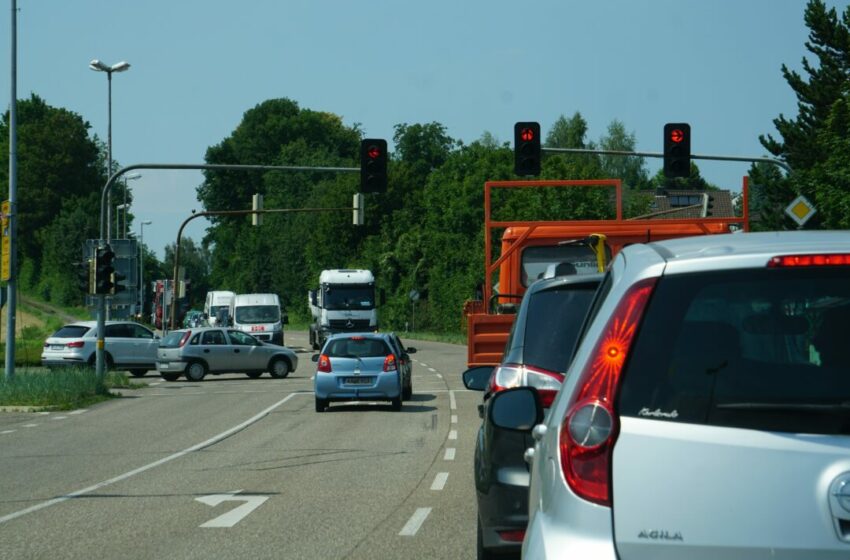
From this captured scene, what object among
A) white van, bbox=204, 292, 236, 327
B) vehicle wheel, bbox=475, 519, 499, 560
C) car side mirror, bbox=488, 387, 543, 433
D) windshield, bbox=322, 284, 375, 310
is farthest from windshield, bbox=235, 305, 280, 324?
car side mirror, bbox=488, 387, 543, 433

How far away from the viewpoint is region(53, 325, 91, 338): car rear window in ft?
139

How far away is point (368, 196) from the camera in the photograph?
10950 cm

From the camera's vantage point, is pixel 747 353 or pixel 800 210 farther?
pixel 800 210

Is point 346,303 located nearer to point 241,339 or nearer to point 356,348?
point 241,339

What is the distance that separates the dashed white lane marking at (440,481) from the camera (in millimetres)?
13734

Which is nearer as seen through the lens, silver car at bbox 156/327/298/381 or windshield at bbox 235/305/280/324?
silver car at bbox 156/327/298/381

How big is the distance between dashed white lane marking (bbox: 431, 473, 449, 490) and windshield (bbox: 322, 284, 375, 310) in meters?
41.3

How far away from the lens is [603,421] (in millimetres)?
3670

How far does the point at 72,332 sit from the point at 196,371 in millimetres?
4633

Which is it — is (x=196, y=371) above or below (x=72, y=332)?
below

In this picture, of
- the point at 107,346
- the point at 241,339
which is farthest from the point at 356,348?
the point at 107,346

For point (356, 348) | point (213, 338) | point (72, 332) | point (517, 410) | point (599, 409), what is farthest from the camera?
point (72, 332)

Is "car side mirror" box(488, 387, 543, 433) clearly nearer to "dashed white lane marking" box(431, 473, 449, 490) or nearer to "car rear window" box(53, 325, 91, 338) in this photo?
"dashed white lane marking" box(431, 473, 449, 490)

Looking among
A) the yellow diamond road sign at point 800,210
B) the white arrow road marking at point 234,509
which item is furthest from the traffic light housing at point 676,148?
the white arrow road marking at point 234,509
